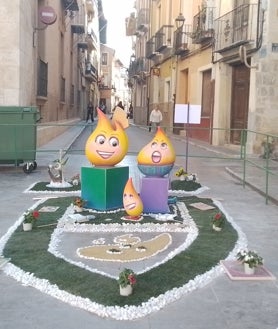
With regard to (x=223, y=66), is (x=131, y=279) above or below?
below

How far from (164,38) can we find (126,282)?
27111mm

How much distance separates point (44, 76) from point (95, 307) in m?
16.2

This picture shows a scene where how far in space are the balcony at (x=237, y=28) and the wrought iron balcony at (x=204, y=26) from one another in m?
0.79

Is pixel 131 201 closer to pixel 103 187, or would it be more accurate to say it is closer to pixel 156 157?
pixel 103 187

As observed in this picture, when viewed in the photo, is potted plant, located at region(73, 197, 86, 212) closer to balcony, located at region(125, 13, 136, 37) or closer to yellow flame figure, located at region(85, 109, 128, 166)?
yellow flame figure, located at region(85, 109, 128, 166)

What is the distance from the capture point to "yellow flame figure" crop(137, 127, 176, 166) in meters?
7.34

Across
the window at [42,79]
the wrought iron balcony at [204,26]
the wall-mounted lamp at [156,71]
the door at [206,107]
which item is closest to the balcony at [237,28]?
the wrought iron balcony at [204,26]

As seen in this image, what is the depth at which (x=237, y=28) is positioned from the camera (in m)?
17.0

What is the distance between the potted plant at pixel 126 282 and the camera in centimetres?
409

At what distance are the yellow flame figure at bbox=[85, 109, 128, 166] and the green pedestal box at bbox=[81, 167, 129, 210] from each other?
125mm

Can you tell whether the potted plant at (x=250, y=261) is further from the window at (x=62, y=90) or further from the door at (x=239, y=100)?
the window at (x=62, y=90)

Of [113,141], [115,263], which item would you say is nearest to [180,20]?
[113,141]

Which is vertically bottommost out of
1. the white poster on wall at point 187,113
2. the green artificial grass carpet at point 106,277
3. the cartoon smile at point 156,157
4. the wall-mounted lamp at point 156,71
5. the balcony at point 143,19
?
the green artificial grass carpet at point 106,277

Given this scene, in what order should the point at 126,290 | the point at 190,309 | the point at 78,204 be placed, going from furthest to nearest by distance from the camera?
the point at 78,204 → the point at 126,290 → the point at 190,309
